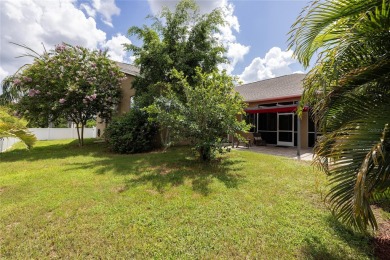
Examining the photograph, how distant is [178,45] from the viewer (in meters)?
13.7

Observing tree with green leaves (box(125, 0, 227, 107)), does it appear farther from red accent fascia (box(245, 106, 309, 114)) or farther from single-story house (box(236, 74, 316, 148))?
single-story house (box(236, 74, 316, 148))

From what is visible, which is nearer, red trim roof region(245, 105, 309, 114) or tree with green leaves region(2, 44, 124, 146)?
red trim roof region(245, 105, 309, 114)

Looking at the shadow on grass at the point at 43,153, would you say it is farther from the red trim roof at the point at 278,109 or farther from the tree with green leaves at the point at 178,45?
the red trim roof at the point at 278,109

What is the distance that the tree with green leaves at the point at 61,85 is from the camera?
13.7m

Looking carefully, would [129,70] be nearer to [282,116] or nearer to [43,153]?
[43,153]

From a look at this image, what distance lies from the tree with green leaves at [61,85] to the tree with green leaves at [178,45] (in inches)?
122

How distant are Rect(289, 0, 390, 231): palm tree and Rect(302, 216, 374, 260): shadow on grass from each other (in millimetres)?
1290

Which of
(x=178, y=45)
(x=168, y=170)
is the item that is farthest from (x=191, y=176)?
(x=178, y=45)

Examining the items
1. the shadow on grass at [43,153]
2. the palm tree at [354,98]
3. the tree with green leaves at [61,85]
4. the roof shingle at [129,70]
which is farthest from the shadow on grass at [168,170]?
the roof shingle at [129,70]

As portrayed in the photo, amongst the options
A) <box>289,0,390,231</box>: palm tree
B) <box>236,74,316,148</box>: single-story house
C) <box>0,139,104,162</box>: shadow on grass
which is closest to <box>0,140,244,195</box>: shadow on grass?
<box>0,139,104,162</box>: shadow on grass

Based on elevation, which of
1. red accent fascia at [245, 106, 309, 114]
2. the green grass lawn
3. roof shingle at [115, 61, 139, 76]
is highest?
roof shingle at [115, 61, 139, 76]

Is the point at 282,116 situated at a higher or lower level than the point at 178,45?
lower

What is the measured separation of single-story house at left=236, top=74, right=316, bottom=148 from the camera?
14344 mm

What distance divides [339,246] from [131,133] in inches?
444
